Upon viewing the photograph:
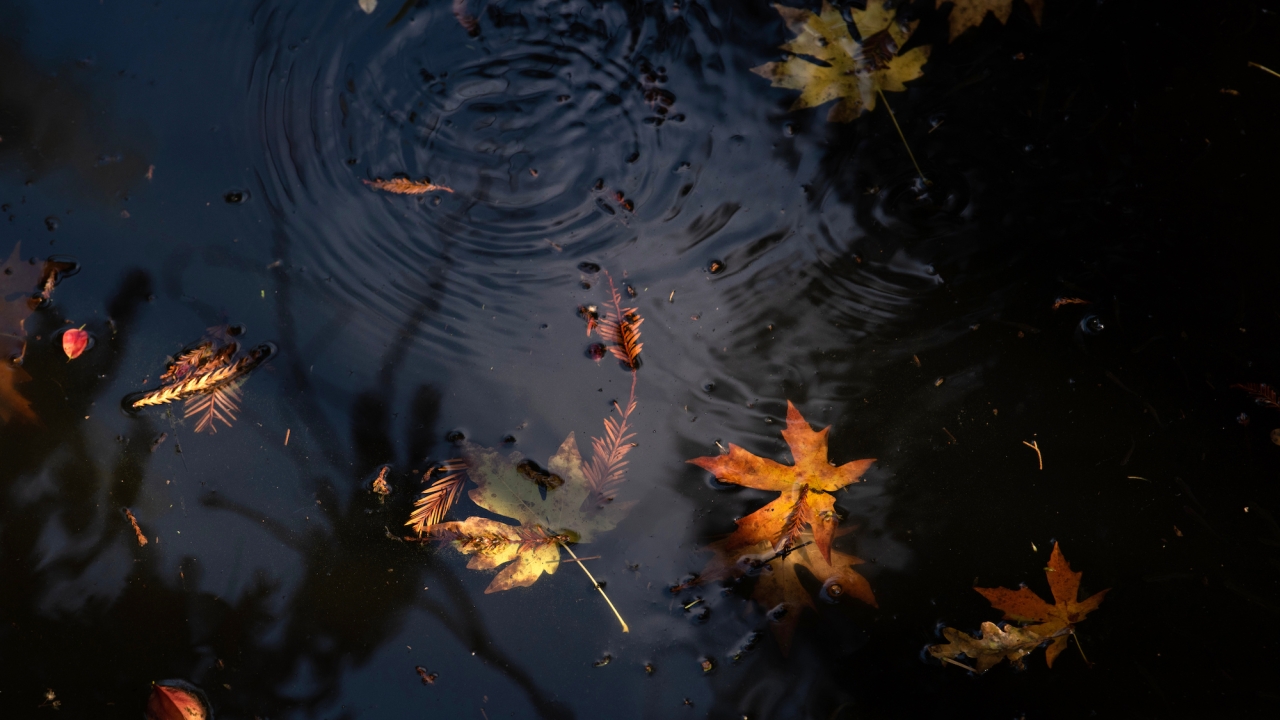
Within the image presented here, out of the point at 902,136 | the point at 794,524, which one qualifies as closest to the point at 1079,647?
the point at 794,524

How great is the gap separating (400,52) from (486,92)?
0.29 meters

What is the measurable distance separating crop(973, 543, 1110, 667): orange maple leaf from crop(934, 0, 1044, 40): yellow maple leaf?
1.60 meters

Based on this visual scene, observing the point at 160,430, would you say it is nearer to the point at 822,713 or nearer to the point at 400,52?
the point at 400,52

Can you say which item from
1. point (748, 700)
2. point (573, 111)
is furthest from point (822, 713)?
point (573, 111)

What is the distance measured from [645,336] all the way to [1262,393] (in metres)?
1.84

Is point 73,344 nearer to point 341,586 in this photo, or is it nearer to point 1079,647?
point 341,586

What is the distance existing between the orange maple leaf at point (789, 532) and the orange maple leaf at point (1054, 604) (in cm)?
41

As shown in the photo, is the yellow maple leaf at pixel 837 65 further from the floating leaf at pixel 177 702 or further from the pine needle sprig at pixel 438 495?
the floating leaf at pixel 177 702

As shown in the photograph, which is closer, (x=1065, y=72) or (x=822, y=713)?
(x=822, y=713)

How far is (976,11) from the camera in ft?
6.61

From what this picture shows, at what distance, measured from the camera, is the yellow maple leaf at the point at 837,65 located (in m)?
1.98

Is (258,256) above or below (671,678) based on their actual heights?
above

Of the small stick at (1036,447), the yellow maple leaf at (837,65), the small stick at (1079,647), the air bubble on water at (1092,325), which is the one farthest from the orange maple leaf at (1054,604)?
the yellow maple leaf at (837,65)

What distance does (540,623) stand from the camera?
1.85 meters
